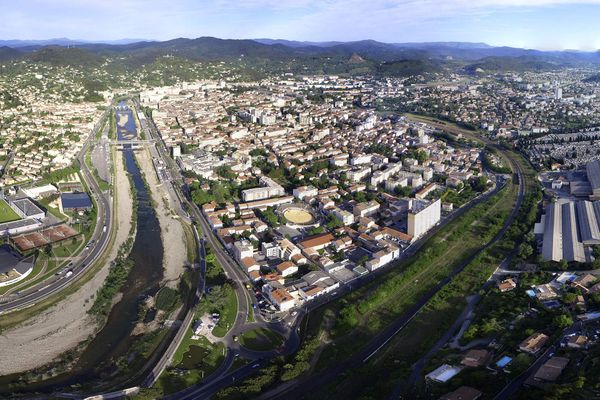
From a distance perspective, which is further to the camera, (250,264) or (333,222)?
(333,222)

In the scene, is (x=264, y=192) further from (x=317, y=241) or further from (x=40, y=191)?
(x=40, y=191)

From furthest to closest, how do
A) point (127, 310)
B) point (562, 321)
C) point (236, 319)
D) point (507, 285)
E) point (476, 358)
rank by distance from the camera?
point (507, 285)
point (127, 310)
point (236, 319)
point (562, 321)
point (476, 358)

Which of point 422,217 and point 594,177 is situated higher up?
point 594,177

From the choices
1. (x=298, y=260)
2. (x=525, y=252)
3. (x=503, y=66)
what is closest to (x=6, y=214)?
(x=298, y=260)

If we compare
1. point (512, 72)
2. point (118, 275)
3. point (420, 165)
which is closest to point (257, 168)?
point (420, 165)

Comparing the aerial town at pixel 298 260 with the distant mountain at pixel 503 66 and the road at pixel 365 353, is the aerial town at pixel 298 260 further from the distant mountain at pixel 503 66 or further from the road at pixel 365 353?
the distant mountain at pixel 503 66

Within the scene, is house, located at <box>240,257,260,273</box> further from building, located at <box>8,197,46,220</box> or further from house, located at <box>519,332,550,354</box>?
building, located at <box>8,197,46,220</box>

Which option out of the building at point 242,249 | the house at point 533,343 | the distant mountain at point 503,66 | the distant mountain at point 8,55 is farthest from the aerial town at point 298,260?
the distant mountain at point 8,55
